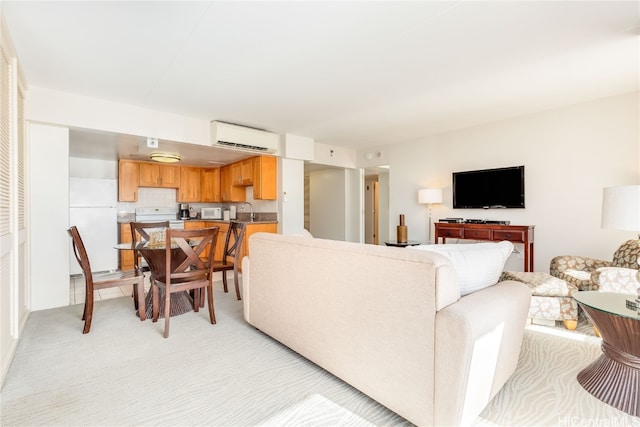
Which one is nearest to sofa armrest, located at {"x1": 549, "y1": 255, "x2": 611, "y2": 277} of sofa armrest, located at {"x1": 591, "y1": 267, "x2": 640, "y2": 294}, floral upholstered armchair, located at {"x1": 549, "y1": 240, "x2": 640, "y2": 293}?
floral upholstered armchair, located at {"x1": 549, "y1": 240, "x2": 640, "y2": 293}

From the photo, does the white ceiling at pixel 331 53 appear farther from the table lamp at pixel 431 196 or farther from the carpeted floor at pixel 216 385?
the carpeted floor at pixel 216 385

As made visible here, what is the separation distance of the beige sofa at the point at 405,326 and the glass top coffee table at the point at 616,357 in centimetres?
46

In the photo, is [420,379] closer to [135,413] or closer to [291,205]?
[135,413]

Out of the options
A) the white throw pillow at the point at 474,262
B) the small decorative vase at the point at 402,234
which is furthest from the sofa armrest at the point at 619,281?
the small decorative vase at the point at 402,234

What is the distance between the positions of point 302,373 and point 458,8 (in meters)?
2.60

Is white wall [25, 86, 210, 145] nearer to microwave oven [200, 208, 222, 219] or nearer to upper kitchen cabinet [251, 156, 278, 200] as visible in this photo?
upper kitchen cabinet [251, 156, 278, 200]

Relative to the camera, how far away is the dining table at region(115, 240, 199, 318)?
9.41 ft

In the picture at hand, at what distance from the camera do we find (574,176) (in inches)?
150

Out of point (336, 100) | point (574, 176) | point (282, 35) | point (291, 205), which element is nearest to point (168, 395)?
point (282, 35)

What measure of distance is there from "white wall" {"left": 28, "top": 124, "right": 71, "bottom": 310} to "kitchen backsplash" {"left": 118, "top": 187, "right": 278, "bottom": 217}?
2780 millimetres

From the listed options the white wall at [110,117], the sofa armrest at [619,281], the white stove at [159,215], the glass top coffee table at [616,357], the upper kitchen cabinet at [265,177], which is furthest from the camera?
the white stove at [159,215]

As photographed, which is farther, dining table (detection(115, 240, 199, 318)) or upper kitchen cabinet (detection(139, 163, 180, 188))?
upper kitchen cabinet (detection(139, 163, 180, 188))

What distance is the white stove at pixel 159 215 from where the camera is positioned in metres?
6.19

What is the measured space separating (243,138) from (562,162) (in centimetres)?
441
